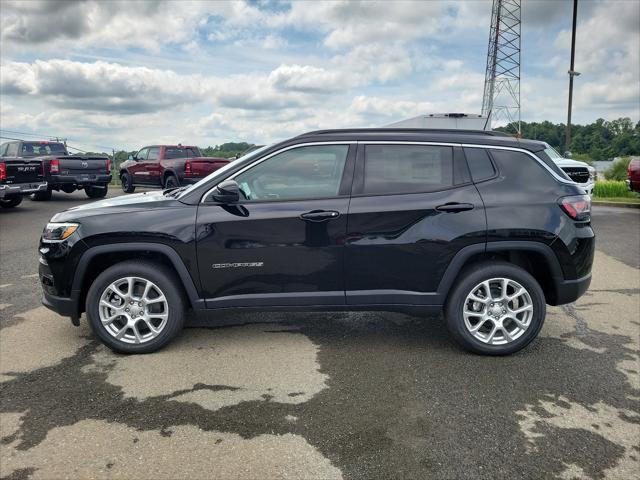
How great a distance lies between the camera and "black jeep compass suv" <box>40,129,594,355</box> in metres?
4.10

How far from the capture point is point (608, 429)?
10.2ft

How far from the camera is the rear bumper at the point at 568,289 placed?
13.9 feet

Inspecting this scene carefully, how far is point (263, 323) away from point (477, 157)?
249 centimetres

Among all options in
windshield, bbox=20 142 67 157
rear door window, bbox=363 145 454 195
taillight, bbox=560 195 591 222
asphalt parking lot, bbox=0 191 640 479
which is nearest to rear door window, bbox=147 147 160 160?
windshield, bbox=20 142 67 157

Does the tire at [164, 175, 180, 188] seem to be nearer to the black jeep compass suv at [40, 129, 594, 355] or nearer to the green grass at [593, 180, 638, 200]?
the black jeep compass suv at [40, 129, 594, 355]

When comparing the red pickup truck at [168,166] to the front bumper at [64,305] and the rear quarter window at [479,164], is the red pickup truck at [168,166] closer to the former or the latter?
the front bumper at [64,305]

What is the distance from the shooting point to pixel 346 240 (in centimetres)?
410

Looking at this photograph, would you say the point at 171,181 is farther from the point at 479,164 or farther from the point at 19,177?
the point at 479,164

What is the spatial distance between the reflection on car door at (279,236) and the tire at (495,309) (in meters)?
0.97

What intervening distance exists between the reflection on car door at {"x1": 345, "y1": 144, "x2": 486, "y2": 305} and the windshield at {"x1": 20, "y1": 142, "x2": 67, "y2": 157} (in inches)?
603

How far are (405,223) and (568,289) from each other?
4.85 ft

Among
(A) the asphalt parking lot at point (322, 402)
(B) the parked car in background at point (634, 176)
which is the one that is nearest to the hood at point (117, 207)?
(A) the asphalt parking lot at point (322, 402)

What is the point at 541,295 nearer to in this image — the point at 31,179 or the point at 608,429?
the point at 608,429

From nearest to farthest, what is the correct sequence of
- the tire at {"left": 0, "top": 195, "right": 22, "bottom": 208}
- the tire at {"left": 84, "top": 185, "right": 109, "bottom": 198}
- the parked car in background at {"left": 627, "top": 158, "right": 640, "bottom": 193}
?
the parked car in background at {"left": 627, "top": 158, "right": 640, "bottom": 193}, the tire at {"left": 0, "top": 195, "right": 22, "bottom": 208}, the tire at {"left": 84, "top": 185, "right": 109, "bottom": 198}
